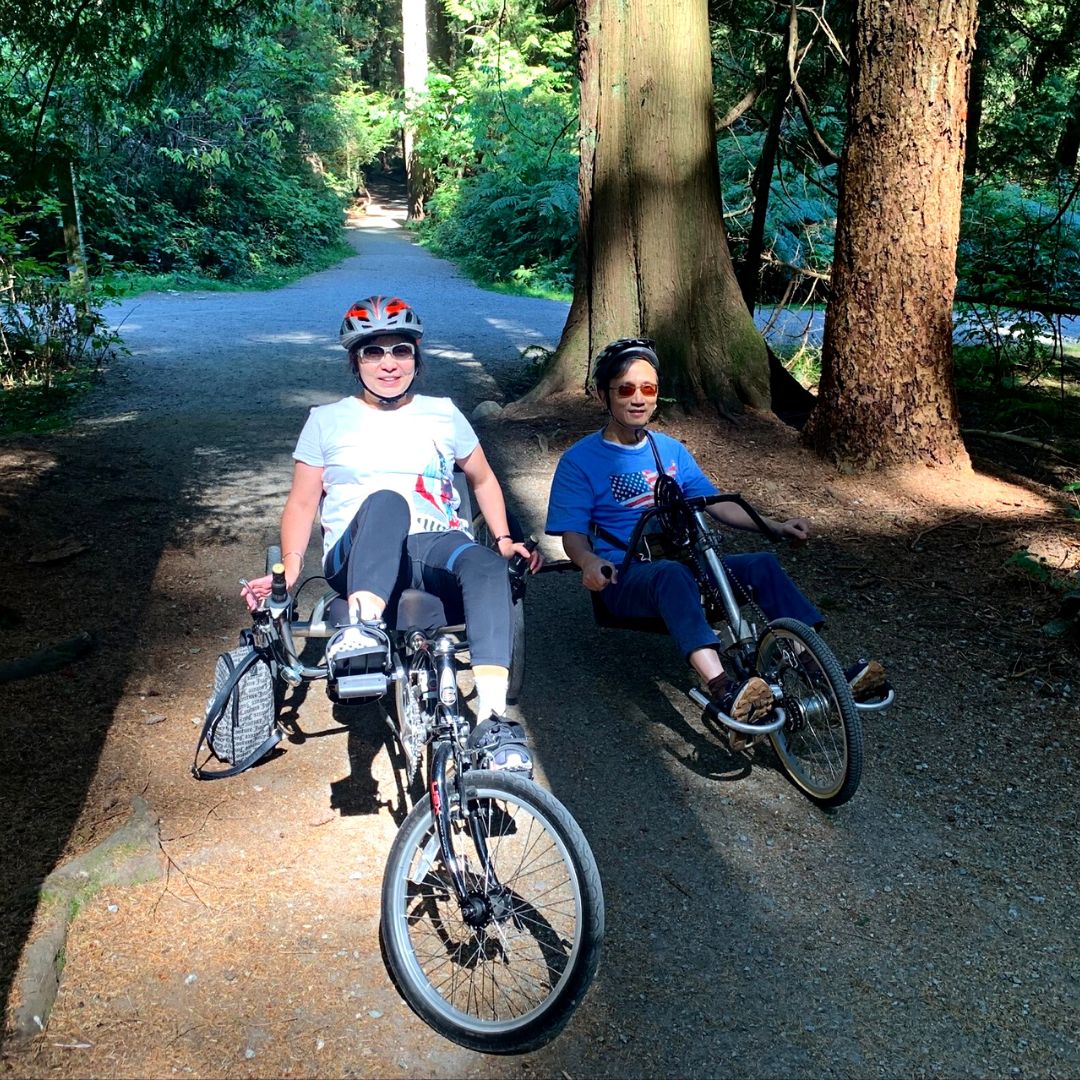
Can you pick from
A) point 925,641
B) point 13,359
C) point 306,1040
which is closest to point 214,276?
point 13,359

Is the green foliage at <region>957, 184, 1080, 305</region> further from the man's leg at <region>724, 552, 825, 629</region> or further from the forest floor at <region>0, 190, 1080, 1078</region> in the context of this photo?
the man's leg at <region>724, 552, 825, 629</region>

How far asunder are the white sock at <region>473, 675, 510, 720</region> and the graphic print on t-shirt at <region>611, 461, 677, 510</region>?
4.27 ft

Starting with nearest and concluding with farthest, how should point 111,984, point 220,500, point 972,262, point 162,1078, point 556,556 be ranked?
point 162,1078 → point 111,984 → point 556,556 → point 220,500 → point 972,262

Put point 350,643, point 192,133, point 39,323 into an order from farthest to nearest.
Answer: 1. point 192,133
2. point 39,323
3. point 350,643

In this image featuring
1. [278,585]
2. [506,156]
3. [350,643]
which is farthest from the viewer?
[506,156]

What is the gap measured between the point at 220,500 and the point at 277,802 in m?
3.67

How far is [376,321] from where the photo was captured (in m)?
3.78

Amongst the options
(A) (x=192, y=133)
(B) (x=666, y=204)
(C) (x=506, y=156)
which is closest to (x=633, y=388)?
(B) (x=666, y=204)

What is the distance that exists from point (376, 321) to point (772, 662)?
76.7 inches

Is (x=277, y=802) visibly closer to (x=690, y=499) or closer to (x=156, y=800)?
(x=156, y=800)

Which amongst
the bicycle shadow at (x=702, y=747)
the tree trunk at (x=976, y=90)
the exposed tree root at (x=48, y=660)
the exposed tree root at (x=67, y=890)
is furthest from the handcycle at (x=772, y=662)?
the tree trunk at (x=976, y=90)

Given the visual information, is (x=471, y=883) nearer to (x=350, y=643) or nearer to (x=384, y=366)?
(x=350, y=643)

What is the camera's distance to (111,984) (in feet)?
9.36

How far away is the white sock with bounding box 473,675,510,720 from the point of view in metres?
3.20
